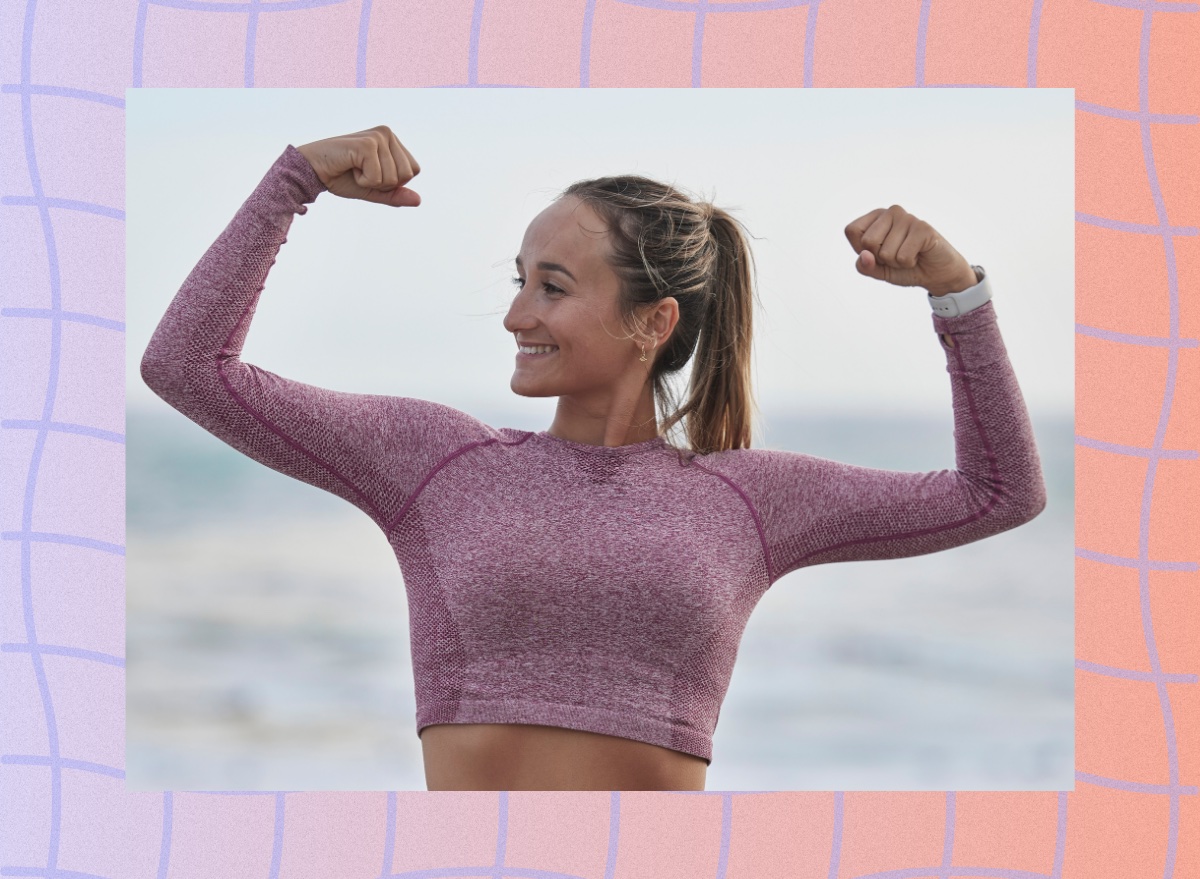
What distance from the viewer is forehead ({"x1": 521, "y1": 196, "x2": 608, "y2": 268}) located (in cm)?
179

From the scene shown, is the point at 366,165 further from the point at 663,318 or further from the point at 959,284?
the point at 959,284

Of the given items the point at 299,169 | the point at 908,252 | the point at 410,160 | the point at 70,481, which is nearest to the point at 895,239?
the point at 908,252

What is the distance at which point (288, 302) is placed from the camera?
7.55ft

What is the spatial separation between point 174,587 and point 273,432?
71 cm

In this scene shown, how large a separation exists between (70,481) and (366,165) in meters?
0.67

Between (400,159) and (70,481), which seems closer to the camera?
(400,159)

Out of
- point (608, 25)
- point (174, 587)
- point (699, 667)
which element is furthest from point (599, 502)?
point (174, 587)

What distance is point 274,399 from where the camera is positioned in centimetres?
173

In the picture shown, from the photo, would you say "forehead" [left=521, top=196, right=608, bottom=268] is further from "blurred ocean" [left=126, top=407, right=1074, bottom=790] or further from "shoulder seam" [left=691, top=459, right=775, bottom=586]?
"blurred ocean" [left=126, top=407, right=1074, bottom=790]

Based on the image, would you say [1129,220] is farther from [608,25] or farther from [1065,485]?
[608,25]

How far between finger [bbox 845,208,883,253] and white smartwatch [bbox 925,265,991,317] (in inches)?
4.6

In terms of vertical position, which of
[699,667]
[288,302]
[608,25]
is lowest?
[699,667]

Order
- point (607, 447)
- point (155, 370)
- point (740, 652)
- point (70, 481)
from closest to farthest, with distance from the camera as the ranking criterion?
point (155, 370) → point (607, 447) → point (70, 481) → point (740, 652)

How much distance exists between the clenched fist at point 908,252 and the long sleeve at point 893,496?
0.06 meters
